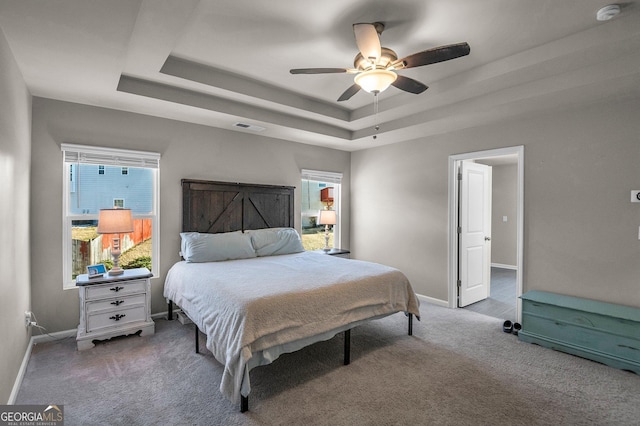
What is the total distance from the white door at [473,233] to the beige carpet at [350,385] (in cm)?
134

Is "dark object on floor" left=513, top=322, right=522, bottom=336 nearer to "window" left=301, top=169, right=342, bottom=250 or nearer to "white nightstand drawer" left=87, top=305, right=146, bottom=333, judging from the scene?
"window" left=301, top=169, right=342, bottom=250

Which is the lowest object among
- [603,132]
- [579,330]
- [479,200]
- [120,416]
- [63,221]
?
[120,416]

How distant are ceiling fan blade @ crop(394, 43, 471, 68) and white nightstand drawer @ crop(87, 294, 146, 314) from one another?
11.2 ft

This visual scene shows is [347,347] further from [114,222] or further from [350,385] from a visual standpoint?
[114,222]

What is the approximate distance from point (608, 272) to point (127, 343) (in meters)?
4.92

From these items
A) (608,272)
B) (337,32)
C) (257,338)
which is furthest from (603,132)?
(257,338)

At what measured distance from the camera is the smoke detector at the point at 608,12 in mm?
2006

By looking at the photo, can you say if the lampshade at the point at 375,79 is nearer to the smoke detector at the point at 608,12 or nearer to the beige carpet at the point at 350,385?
the smoke detector at the point at 608,12

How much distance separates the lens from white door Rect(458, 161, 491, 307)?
175 inches

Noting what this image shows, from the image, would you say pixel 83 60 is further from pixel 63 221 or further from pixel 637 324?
pixel 637 324

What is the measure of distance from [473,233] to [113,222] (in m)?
4.69

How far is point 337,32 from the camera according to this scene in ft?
8.06

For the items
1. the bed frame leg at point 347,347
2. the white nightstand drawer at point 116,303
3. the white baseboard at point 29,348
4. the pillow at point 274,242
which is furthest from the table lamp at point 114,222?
the bed frame leg at point 347,347

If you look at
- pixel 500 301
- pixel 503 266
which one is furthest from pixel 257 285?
pixel 503 266
